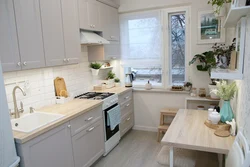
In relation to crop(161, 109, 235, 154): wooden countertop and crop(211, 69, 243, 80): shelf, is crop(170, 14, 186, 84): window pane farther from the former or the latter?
crop(211, 69, 243, 80): shelf

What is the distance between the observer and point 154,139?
3.53 m

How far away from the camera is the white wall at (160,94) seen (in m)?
3.31

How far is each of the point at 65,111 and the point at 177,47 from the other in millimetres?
2360

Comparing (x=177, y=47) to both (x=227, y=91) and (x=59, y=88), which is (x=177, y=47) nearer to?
(x=227, y=91)

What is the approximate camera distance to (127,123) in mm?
3691

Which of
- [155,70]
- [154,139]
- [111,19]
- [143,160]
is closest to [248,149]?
[143,160]

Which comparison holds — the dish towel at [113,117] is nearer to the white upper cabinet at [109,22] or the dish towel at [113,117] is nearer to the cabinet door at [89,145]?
the cabinet door at [89,145]

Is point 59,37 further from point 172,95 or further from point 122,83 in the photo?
point 172,95

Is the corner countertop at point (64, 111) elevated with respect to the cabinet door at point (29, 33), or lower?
lower

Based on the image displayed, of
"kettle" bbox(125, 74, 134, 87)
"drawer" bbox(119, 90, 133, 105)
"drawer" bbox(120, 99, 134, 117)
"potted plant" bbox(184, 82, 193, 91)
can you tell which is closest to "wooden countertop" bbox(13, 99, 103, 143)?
"drawer" bbox(119, 90, 133, 105)

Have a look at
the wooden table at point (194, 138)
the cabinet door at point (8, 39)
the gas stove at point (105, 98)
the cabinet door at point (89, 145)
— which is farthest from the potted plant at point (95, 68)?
the wooden table at point (194, 138)

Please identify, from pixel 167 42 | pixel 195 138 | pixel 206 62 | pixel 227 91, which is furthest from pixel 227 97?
pixel 167 42

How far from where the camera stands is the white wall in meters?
3.31

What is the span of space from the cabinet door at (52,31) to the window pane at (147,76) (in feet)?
6.15
